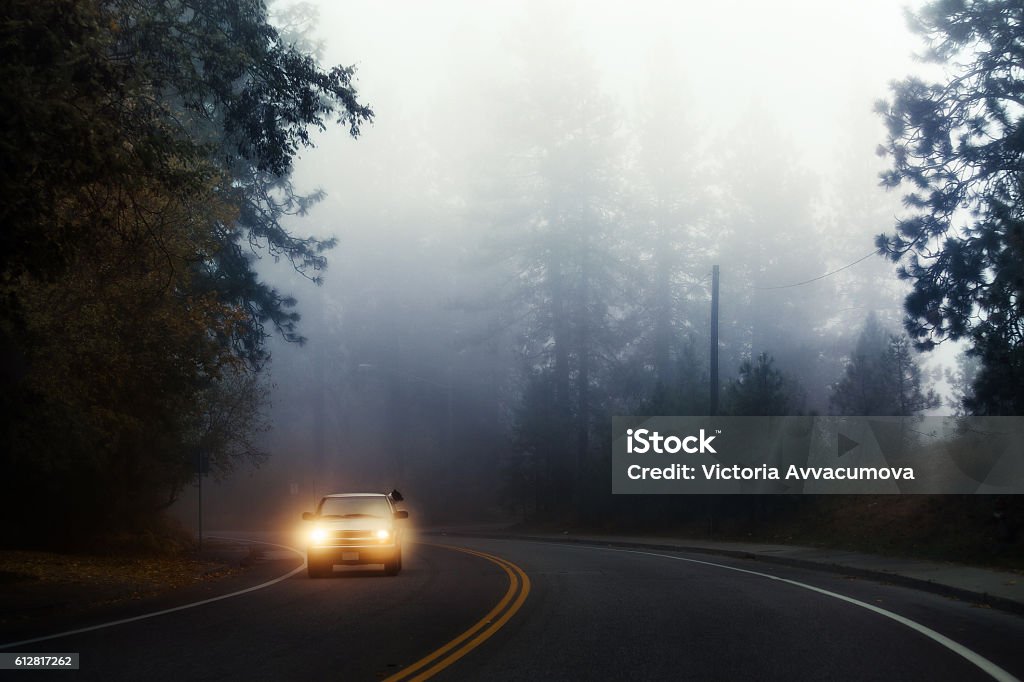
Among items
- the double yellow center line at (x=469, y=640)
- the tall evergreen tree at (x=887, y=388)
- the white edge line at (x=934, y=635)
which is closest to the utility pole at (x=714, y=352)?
the tall evergreen tree at (x=887, y=388)

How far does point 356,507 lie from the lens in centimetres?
2228

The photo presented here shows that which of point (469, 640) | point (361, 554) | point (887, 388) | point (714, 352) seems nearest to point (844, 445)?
point (714, 352)

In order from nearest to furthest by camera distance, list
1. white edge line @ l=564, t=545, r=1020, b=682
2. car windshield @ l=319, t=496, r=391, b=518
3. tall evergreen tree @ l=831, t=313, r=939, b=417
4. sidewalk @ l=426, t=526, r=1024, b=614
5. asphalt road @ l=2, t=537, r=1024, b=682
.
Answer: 1. white edge line @ l=564, t=545, r=1020, b=682
2. asphalt road @ l=2, t=537, r=1024, b=682
3. sidewalk @ l=426, t=526, r=1024, b=614
4. car windshield @ l=319, t=496, r=391, b=518
5. tall evergreen tree @ l=831, t=313, r=939, b=417

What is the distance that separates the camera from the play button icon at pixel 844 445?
107 feet

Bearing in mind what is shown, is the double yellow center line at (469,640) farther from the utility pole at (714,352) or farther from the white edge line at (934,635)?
the utility pole at (714,352)

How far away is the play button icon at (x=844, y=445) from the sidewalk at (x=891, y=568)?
4.61 meters

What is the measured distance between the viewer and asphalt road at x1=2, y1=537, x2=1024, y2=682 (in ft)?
31.2

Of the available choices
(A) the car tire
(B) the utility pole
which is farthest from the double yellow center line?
(B) the utility pole

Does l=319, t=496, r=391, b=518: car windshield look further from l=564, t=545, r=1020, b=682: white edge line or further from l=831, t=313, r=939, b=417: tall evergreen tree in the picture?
l=831, t=313, r=939, b=417: tall evergreen tree

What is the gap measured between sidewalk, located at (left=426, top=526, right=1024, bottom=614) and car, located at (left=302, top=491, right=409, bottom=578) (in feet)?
29.4

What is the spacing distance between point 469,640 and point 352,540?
10.1m

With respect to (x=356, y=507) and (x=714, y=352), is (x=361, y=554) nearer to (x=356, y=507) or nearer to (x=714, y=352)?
(x=356, y=507)

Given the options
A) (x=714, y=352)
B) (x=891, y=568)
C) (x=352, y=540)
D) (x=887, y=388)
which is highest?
(x=714, y=352)

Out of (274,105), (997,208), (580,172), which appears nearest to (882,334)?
(580,172)
